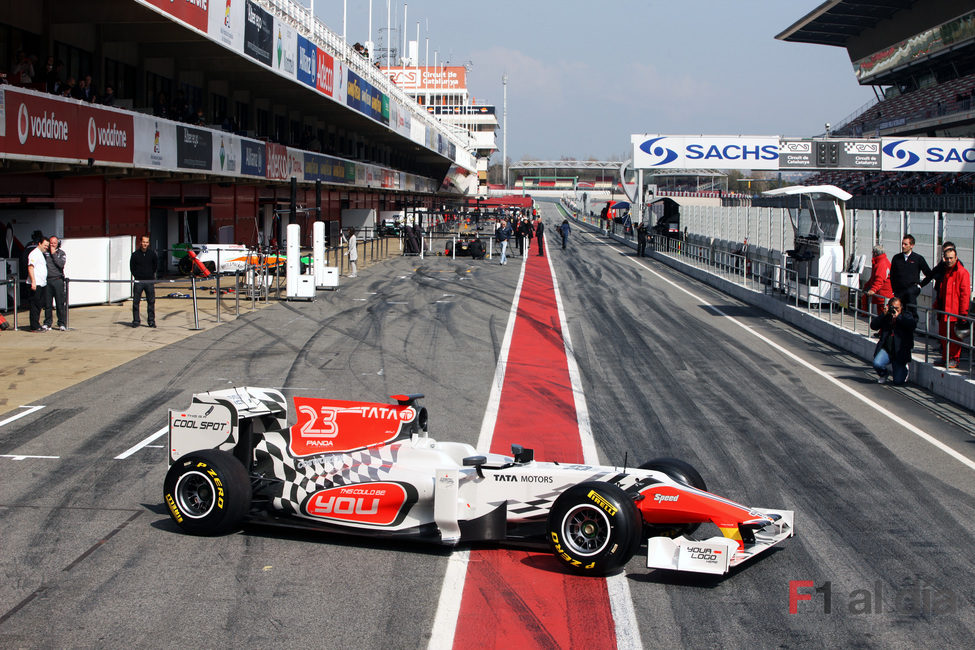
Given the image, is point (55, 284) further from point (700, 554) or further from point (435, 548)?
point (700, 554)

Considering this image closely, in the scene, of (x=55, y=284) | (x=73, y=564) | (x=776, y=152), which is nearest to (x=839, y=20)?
(x=776, y=152)

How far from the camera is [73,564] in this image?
6.62 m

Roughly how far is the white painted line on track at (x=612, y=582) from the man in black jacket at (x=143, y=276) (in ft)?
26.0

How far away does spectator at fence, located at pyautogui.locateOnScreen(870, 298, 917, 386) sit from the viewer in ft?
45.0

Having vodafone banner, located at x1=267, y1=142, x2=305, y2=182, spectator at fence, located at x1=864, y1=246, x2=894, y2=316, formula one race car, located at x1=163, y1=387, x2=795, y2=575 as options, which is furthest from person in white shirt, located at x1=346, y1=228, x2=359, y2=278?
formula one race car, located at x1=163, y1=387, x2=795, y2=575

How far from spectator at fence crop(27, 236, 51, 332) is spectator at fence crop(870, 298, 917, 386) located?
14.0 metres

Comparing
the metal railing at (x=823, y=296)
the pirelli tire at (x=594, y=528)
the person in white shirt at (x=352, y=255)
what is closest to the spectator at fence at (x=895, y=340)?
the metal railing at (x=823, y=296)

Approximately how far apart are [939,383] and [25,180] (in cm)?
1809

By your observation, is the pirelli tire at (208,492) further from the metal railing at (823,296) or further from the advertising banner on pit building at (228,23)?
the advertising banner on pit building at (228,23)

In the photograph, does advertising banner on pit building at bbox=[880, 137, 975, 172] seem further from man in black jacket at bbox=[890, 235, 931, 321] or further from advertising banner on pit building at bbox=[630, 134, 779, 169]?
man in black jacket at bbox=[890, 235, 931, 321]

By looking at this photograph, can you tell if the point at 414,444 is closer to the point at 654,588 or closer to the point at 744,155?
the point at 654,588

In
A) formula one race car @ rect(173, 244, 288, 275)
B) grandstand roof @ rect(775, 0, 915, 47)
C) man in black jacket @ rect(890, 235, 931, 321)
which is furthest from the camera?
grandstand roof @ rect(775, 0, 915, 47)

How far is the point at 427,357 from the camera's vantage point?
Result: 15.9 m

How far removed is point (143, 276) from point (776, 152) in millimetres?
37618
